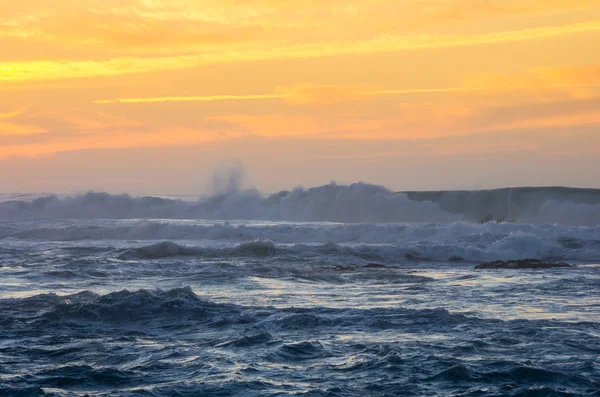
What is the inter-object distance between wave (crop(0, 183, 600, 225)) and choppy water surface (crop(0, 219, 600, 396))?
21417mm

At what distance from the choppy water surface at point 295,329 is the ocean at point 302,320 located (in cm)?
3

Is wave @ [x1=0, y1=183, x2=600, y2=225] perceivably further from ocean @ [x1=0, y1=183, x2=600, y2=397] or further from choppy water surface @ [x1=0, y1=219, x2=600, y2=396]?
choppy water surface @ [x1=0, y1=219, x2=600, y2=396]

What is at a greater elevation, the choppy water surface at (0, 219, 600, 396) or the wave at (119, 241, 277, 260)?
the wave at (119, 241, 277, 260)

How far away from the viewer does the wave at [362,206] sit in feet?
134

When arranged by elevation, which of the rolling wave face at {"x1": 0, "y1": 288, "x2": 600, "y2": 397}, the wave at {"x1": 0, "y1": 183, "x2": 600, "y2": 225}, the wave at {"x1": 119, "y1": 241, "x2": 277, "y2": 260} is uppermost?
the wave at {"x1": 0, "y1": 183, "x2": 600, "y2": 225}

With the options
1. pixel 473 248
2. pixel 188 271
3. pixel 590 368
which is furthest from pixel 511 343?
pixel 473 248

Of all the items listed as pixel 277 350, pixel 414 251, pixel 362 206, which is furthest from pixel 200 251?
pixel 362 206

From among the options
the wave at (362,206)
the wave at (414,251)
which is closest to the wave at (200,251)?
the wave at (414,251)

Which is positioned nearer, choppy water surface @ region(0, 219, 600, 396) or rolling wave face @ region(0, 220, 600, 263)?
choppy water surface @ region(0, 219, 600, 396)

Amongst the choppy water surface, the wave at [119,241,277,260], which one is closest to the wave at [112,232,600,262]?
the wave at [119,241,277,260]

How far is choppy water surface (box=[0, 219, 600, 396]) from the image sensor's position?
744 cm

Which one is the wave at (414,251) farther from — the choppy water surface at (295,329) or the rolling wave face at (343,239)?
the choppy water surface at (295,329)

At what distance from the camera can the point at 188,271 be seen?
17844 millimetres

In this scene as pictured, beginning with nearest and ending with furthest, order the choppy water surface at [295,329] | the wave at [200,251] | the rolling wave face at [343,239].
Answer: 1. the choppy water surface at [295,329]
2. the wave at [200,251]
3. the rolling wave face at [343,239]
